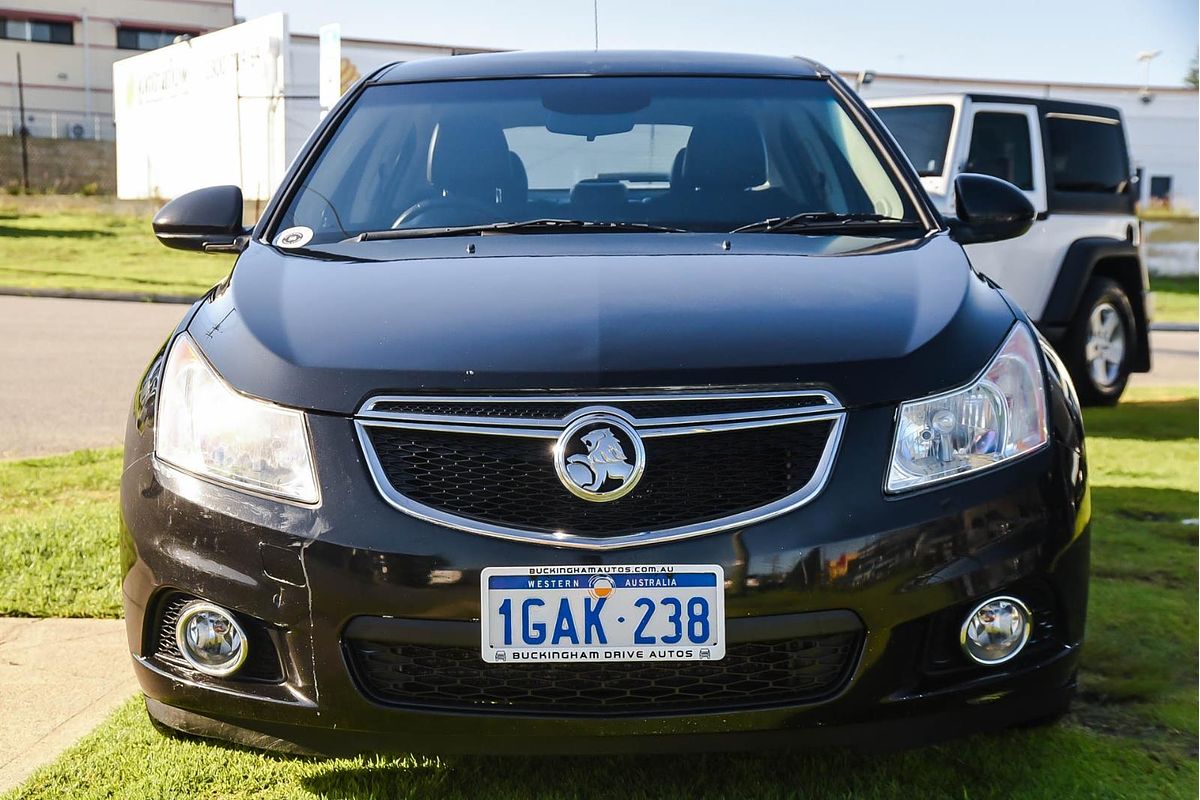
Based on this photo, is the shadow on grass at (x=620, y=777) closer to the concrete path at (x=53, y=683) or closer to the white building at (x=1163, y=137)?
the concrete path at (x=53, y=683)

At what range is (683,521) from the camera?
7.23 ft

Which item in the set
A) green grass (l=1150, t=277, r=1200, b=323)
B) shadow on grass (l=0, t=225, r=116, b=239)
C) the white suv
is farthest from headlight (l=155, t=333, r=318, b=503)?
shadow on grass (l=0, t=225, r=116, b=239)

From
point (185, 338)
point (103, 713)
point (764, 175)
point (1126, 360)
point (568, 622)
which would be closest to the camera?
point (568, 622)

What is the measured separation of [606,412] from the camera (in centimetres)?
222

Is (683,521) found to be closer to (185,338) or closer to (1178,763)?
(185,338)

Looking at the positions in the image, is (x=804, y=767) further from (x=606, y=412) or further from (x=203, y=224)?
(x=203, y=224)

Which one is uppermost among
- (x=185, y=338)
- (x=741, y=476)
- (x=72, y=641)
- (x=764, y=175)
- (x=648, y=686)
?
(x=764, y=175)

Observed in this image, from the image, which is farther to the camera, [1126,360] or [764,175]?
[1126,360]

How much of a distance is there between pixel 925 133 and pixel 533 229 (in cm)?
649

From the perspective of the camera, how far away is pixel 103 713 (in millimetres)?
3061

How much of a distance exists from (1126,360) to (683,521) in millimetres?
7994

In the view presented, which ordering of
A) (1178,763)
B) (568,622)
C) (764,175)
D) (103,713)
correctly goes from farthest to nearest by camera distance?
(764,175), (103,713), (1178,763), (568,622)

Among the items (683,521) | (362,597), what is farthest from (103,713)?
(683,521)

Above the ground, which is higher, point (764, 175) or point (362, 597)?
point (764, 175)
